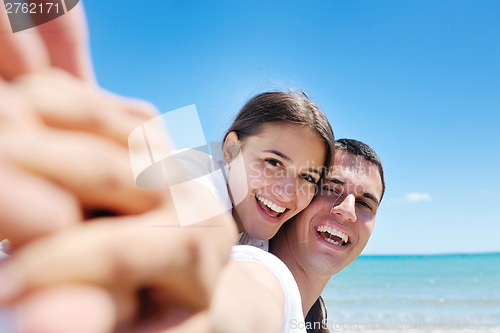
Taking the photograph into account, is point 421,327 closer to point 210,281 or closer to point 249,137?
point 249,137

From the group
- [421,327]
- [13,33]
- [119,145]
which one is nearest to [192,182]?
[119,145]

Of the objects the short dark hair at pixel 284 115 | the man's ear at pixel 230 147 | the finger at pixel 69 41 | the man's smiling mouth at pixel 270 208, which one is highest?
the finger at pixel 69 41

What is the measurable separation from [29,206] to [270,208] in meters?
1.96

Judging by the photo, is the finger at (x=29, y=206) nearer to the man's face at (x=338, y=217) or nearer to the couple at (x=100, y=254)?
the couple at (x=100, y=254)

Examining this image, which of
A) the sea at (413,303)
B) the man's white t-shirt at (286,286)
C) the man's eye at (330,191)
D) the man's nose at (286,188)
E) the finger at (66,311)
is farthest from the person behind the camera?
the sea at (413,303)

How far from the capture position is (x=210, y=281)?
484 millimetres

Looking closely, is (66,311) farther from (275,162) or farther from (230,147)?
(230,147)

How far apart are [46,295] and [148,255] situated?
9 centimetres

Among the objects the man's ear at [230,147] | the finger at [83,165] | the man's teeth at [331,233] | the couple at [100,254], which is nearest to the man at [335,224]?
A: the man's teeth at [331,233]

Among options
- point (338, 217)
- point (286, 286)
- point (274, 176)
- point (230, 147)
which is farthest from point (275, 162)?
point (286, 286)

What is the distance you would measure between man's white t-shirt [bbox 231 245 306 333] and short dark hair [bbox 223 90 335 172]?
1.45m

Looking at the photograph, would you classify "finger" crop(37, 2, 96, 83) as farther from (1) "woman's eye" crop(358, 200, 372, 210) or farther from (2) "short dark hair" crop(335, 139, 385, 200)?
(1) "woman's eye" crop(358, 200, 372, 210)

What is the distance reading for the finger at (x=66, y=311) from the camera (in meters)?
0.35

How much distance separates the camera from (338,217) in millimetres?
2660
